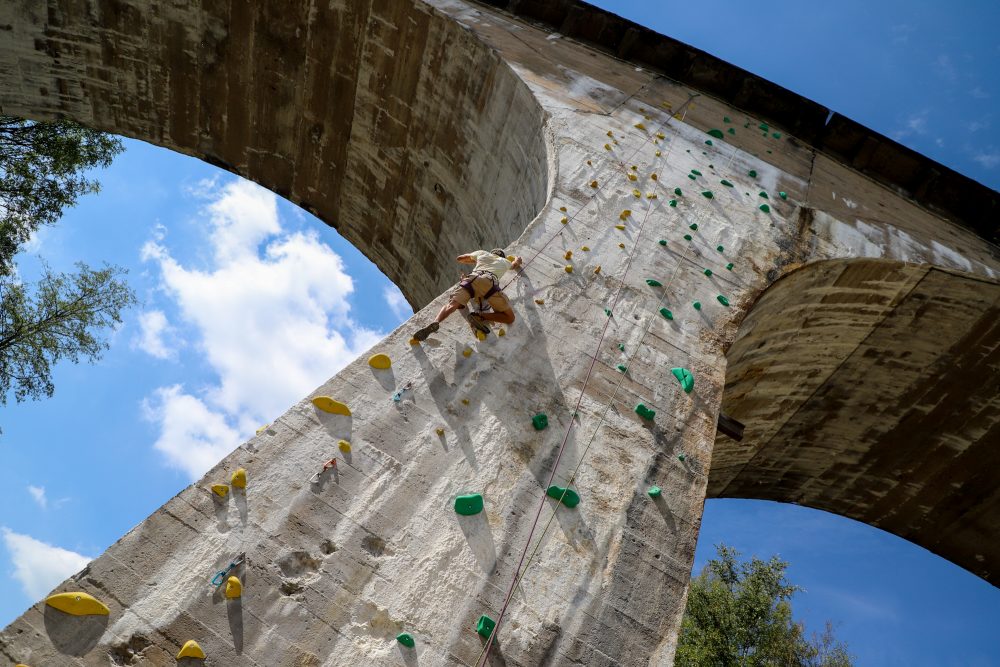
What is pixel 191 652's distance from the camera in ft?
9.02

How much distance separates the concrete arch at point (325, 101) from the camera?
770cm

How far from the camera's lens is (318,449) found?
3.50m

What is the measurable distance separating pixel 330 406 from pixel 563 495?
49.1 inches

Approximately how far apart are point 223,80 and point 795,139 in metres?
6.86

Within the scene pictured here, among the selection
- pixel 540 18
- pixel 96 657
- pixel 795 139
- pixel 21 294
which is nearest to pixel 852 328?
pixel 795 139

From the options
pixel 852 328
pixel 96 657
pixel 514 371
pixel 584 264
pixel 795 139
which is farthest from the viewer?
pixel 795 139

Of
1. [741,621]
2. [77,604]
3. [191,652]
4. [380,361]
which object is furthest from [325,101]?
[741,621]

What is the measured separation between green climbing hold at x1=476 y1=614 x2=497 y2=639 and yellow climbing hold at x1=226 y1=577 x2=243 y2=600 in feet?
3.20

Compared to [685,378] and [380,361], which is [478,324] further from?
[685,378]

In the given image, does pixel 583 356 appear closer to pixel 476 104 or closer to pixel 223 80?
pixel 476 104

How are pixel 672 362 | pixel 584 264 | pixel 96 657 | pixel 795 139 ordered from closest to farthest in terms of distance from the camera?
pixel 96 657
pixel 672 362
pixel 584 264
pixel 795 139

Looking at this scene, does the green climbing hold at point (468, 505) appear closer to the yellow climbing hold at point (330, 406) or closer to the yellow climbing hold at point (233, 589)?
the yellow climbing hold at point (330, 406)

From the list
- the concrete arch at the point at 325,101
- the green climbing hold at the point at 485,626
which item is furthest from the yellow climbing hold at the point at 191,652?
the concrete arch at the point at 325,101

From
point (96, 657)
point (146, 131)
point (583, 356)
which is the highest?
point (146, 131)
